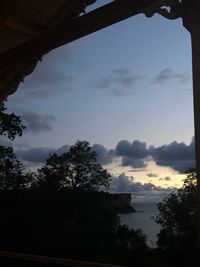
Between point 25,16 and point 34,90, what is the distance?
17.3 meters

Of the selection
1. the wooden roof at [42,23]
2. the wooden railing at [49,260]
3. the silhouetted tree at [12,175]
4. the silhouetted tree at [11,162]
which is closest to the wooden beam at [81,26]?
the wooden roof at [42,23]

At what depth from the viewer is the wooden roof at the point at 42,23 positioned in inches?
84.4

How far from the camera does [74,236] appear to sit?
22.0m

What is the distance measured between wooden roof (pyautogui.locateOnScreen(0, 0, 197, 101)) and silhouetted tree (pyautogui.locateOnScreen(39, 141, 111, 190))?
90.1 feet

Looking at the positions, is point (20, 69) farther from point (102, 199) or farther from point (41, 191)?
point (102, 199)

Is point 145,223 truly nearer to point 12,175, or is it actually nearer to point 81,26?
point 12,175

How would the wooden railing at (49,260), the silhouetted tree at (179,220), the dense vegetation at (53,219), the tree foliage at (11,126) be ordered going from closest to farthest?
the wooden railing at (49,260) → the tree foliage at (11,126) → the dense vegetation at (53,219) → the silhouetted tree at (179,220)

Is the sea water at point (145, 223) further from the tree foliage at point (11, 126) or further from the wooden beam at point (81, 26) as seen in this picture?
the wooden beam at point (81, 26)

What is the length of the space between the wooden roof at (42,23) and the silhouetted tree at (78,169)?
1082 inches

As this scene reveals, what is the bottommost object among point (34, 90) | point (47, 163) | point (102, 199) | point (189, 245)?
point (189, 245)

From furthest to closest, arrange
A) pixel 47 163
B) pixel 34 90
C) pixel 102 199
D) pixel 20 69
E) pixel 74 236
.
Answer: pixel 47 163, pixel 102 199, pixel 74 236, pixel 34 90, pixel 20 69

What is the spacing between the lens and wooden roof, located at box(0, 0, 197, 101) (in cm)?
214

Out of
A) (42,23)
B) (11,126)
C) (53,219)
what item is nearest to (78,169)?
(53,219)

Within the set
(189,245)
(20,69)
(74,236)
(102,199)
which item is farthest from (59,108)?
(20,69)
